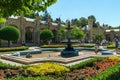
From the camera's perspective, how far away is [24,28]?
155 feet

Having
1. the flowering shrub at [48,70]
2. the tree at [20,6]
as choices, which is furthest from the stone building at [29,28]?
the tree at [20,6]

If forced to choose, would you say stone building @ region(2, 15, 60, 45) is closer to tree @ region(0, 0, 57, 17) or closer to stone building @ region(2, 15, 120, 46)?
stone building @ region(2, 15, 120, 46)

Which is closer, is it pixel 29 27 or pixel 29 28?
pixel 29 27

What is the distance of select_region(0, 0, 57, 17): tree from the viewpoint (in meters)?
7.16

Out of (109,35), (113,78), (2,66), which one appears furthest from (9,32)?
(109,35)

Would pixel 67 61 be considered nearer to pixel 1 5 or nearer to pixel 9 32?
pixel 1 5

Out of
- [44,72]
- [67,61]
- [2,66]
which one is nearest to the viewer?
[44,72]

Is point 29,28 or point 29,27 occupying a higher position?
point 29,27

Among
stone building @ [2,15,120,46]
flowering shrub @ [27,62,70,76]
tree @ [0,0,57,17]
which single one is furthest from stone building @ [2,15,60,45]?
tree @ [0,0,57,17]

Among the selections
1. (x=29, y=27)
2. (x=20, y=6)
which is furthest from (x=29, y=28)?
(x=20, y=6)

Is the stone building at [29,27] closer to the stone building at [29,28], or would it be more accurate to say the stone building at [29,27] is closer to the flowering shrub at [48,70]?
the stone building at [29,28]

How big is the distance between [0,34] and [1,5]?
30527 mm

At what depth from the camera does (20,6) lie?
7.30m

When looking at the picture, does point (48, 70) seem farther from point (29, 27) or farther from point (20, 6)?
point (29, 27)
